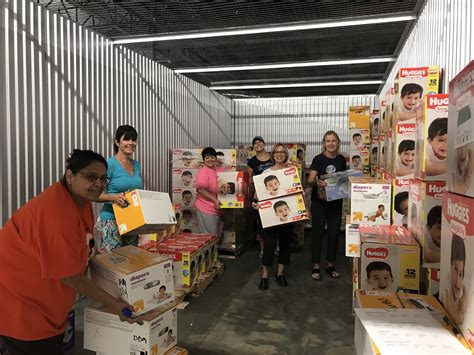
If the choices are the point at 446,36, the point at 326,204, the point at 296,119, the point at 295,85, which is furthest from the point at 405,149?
the point at 296,119

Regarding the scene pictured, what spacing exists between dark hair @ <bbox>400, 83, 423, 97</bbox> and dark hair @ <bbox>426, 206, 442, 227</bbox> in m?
1.39

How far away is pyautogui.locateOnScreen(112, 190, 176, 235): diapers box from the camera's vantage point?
285 cm

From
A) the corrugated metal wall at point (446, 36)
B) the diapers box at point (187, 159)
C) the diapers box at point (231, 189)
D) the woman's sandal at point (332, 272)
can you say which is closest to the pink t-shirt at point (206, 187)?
the diapers box at point (231, 189)

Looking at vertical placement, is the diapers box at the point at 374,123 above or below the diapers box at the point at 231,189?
above

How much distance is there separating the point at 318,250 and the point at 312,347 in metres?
1.80

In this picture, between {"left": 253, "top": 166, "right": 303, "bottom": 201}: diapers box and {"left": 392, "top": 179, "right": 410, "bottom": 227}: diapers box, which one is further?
{"left": 253, "top": 166, "right": 303, "bottom": 201}: diapers box

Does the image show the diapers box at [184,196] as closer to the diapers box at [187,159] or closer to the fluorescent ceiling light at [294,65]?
the diapers box at [187,159]

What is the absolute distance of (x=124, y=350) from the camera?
2049 millimetres

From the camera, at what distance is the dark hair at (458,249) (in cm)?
124

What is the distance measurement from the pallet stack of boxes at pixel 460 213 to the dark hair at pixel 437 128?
78 centimetres

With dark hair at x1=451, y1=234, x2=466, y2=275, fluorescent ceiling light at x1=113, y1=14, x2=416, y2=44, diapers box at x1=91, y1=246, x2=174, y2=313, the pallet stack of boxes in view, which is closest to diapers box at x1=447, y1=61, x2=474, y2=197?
the pallet stack of boxes

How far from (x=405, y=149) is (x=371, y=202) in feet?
1.69

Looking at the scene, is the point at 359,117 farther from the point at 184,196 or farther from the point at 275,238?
the point at 275,238

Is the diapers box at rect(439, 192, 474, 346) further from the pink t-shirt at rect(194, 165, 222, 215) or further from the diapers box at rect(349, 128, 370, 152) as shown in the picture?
the diapers box at rect(349, 128, 370, 152)
